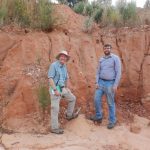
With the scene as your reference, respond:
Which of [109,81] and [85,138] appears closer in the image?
[85,138]

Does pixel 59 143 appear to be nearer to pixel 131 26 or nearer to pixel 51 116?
pixel 51 116

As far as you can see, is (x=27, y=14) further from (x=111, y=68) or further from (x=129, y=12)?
(x=129, y=12)

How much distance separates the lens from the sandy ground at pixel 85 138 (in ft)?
24.0

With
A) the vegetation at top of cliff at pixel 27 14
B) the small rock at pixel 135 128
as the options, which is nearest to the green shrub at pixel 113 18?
the vegetation at top of cliff at pixel 27 14

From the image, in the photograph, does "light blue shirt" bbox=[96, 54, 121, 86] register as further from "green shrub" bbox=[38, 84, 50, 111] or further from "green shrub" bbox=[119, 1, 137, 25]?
"green shrub" bbox=[119, 1, 137, 25]

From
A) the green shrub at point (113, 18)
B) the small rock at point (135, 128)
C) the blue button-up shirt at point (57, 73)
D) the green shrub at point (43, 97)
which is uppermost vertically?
the green shrub at point (113, 18)

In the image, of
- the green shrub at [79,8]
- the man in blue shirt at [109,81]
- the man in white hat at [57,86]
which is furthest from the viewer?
the green shrub at [79,8]

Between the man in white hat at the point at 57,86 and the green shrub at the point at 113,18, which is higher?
the green shrub at the point at 113,18

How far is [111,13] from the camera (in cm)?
1107

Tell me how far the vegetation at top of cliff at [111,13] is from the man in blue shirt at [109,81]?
252 cm

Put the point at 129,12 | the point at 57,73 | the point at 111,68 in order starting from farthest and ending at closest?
the point at 129,12 → the point at 111,68 → the point at 57,73

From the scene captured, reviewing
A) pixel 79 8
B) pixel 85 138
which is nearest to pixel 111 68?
pixel 85 138

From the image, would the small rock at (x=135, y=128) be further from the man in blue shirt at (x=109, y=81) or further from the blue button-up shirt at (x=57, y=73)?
the blue button-up shirt at (x=57, y=73)

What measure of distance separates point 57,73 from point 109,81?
113cm
